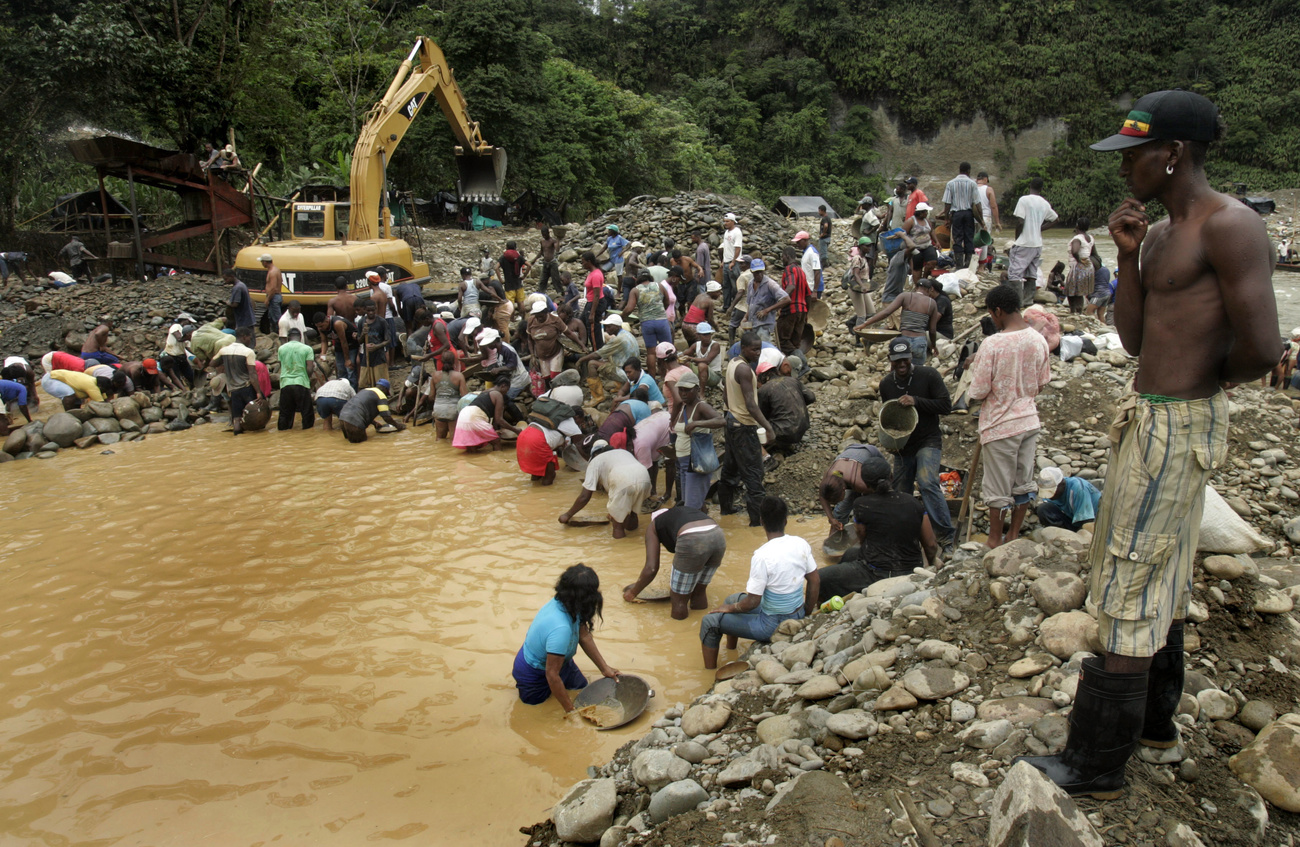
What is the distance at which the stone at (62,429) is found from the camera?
34.3 ft

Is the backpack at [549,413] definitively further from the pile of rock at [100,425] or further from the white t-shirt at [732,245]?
the pile of rock at [100,425]

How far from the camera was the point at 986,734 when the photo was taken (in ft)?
9.52

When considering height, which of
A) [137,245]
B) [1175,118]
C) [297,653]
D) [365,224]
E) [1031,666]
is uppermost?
[365,224]

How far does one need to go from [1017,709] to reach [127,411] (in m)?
12.2

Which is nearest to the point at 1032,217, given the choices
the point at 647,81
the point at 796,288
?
the point at 796,288

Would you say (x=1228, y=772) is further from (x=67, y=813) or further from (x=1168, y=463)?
(x=67, y=813)

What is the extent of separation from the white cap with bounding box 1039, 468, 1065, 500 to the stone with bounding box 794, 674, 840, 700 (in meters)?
3.03

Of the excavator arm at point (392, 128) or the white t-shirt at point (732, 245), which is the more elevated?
the excavator arm at point (392, 128)

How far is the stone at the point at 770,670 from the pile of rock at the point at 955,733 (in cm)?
1

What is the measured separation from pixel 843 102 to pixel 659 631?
4230 centimetres

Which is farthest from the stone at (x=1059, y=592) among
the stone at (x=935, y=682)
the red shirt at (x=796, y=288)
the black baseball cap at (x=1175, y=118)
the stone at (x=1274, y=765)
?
the red shirt at (x=796, y=288)

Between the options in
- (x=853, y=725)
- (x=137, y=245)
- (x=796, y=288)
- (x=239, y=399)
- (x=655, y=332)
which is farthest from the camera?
(x=137, y=245)

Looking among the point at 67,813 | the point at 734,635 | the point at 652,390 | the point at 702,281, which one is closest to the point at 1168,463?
the point at 734,635

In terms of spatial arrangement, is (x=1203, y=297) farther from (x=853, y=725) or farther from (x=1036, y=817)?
(x=853, y=725)
